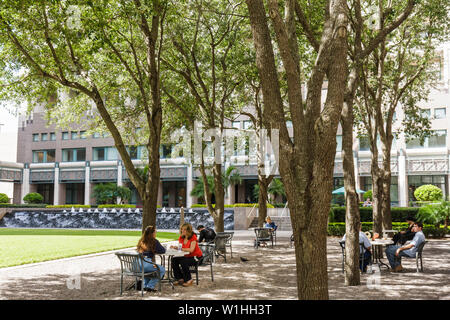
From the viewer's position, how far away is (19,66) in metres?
12.7

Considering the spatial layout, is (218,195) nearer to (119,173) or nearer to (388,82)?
(388,82)

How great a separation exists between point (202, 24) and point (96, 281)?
32.6 feet

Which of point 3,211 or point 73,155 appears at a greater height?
point 73,155

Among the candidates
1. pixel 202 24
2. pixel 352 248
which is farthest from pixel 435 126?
pixel 352 248

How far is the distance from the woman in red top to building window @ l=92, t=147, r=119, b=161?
46449 mm

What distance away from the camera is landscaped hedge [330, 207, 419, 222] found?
24.0m

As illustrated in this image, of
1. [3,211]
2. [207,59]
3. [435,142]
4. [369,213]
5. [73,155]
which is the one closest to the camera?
[207,59]

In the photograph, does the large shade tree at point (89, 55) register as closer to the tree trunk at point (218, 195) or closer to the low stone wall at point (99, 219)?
the tree trunk at point (218, 195)

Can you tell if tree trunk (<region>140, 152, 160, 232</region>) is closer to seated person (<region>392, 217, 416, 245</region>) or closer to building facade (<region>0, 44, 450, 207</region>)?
seated person (<region>392, 217, 416, 245</region>)

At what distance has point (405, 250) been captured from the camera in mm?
10766

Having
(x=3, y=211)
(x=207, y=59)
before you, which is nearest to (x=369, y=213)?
(x=207, y=59)

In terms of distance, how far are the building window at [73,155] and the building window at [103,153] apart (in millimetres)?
1867

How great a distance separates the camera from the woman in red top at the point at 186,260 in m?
9.32

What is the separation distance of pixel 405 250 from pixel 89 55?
33.3 feet
